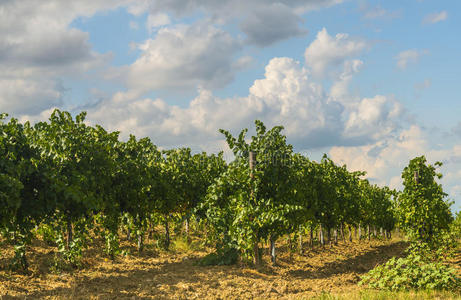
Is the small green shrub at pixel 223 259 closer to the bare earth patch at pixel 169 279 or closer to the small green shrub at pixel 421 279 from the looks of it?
the bare earth patch at pixel 169 279

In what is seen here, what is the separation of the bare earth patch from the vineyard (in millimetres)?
187

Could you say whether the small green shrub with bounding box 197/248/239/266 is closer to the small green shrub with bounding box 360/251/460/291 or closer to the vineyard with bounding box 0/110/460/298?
the vineyard with bounding box 0/110/460/298

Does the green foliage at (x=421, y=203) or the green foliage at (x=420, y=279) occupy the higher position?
the green foliage at (x=421, y=203)

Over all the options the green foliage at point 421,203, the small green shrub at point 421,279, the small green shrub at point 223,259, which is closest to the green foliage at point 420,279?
the small green shrub at point 421,279

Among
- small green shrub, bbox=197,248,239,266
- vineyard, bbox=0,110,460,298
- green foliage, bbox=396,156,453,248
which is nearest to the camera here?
vineyard, bbox=0,110,460,298

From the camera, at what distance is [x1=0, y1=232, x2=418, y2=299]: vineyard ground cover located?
10523 mm

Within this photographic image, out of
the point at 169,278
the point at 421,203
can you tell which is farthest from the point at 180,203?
the point at 421,203

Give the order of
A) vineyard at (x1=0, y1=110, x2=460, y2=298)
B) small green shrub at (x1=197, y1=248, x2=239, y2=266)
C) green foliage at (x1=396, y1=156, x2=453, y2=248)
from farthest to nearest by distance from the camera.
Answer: green foliage at (x1=396, y1=156, x2=453, y2=248) → small green shrub at (x1=197, y1=248, x2=239, y2=266) → vineyard at (x1=0, y1=110, x2=460, y2=298)

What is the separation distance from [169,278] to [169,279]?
159 mm

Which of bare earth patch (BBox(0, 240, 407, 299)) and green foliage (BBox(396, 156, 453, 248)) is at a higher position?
green foliage (BBox(396, 156, 453, 248))

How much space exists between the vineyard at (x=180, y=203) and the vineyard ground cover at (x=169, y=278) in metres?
0.18

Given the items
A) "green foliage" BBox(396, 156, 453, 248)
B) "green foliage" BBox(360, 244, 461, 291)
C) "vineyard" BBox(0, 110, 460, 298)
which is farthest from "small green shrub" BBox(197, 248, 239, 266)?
"green foliage" BBox(396, 156, 453, 248)

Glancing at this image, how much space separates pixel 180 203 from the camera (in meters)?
20.2

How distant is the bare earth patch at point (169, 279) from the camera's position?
10500 mm
